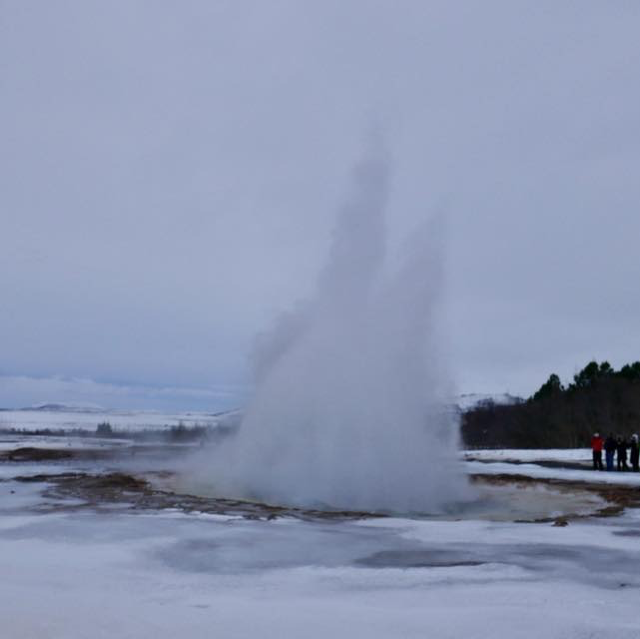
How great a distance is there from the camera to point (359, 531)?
11430 mm

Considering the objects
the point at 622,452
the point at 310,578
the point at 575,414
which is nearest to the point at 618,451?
the point at 622,452

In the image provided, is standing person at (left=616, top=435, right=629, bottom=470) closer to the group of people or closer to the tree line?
the group of people

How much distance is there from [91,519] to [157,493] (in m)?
4.88

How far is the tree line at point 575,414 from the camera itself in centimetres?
6359

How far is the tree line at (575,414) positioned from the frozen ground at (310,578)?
5386 centimetres

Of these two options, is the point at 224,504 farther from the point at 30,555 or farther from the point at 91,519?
the point at 30,555

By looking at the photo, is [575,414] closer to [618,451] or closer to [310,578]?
[618,451]

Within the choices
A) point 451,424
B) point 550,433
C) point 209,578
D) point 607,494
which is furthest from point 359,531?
point 550,433

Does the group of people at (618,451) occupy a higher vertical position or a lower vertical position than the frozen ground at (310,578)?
higher

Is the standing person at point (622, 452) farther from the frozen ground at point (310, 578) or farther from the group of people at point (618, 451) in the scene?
the frozen ground at point (310, 578)

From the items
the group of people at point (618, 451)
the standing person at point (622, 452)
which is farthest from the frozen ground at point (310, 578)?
the standing person at point (622, 452)

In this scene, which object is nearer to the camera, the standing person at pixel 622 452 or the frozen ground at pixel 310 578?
the frozen ground at pixel 310 578

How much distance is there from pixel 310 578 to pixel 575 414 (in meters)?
64.3

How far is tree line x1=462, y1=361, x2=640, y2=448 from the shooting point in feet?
209
